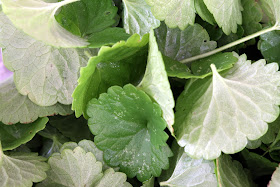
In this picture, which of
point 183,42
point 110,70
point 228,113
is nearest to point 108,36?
point 110,70

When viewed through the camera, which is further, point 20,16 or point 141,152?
point 141,152

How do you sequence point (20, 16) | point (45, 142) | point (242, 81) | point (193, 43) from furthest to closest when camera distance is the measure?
point (45, 142)
point (193, 43)
point (242, 81)
point (20, 16)

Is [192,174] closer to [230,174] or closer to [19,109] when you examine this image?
[230,174]

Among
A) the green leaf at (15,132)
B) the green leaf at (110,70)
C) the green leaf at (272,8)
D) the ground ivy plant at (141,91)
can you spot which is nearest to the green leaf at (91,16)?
the ground ivy plant at (141,91)

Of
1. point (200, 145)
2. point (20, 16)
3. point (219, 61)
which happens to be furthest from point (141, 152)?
point (20, 16)

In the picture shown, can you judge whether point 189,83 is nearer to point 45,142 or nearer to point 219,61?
point 219,61

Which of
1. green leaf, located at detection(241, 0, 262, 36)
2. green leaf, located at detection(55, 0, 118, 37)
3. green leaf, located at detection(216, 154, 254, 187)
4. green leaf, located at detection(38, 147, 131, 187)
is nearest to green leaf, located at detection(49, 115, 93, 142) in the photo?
green leaf, located at detection(38, 147, 131, 187)
